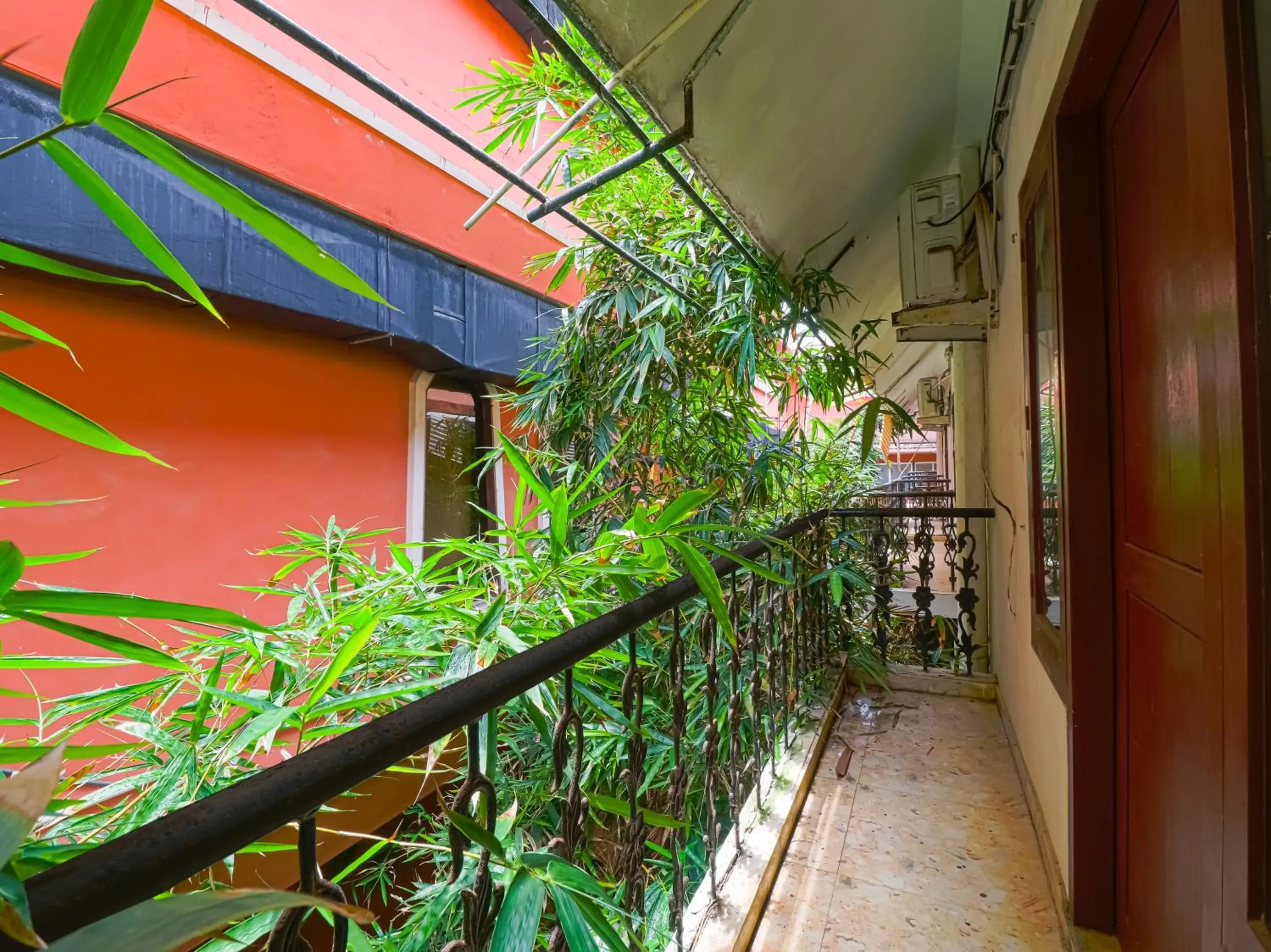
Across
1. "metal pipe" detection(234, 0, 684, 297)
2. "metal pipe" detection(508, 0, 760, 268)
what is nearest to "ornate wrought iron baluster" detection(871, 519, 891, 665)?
"metal pipe" detection(508, 0, 760, 268)

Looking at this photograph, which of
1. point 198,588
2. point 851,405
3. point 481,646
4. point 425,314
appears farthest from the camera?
point 851,405

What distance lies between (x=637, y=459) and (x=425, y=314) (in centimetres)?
151

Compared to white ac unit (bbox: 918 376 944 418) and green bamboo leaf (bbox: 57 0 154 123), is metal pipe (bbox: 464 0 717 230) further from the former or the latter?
white ac unit (bbox: 918 376 944 418)

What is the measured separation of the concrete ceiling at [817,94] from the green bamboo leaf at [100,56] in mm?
1014

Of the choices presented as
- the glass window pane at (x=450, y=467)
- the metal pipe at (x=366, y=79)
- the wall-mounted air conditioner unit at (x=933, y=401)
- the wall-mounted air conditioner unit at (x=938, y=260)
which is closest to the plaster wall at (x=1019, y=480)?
the wall-mounted air conditioner unit at (x=938, y=260)

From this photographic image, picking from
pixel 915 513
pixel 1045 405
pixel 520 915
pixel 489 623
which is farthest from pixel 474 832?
pixel 915 513

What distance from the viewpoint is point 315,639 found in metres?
1.04

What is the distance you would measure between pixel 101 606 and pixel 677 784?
108cm

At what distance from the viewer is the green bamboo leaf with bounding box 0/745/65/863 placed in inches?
9.6

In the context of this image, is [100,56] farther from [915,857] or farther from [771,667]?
[915,857]

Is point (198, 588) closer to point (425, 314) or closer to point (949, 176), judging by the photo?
point (425, 314)

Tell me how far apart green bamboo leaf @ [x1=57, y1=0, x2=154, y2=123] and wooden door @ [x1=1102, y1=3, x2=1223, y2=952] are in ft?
3.48

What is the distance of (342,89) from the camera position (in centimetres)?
267

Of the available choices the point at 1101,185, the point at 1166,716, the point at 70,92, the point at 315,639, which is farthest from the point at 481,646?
the point at 1101,185
